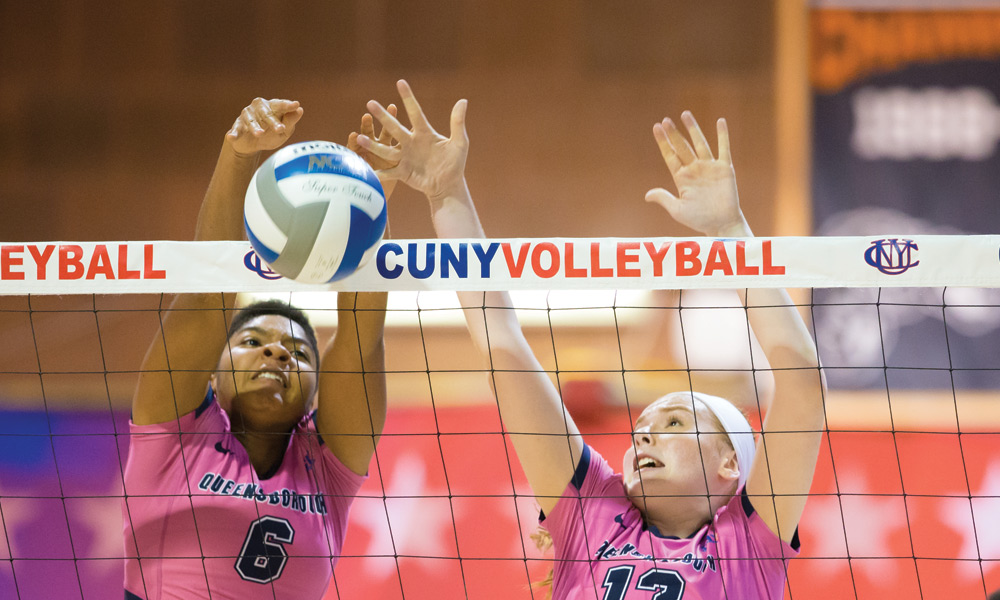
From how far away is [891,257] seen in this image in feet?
7.68

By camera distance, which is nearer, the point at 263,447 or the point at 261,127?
the point at 261,127

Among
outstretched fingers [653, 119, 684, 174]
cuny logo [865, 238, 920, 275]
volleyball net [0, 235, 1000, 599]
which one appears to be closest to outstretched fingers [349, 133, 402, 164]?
outstretched fingers [653, 119, 684, 174]

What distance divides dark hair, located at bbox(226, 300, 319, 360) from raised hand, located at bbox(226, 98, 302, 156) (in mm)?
567

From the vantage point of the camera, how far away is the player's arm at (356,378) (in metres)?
2.65

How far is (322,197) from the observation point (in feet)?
6.83

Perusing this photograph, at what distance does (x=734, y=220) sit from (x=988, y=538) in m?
3.05

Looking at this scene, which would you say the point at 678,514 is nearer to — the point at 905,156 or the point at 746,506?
the point at 746,506

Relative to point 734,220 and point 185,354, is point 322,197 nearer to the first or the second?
point 185,354

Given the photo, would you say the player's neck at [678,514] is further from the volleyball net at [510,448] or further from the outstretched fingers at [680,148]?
the volleyball net at [510,448]

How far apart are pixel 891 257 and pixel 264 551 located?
1719mm

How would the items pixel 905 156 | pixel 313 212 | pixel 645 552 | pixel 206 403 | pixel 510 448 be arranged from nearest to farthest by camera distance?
pixel 313 212
pixel 645 552
pixel 206 403
pixel 510 448
pixel 905 156

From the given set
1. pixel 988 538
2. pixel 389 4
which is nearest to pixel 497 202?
pixel 389 4

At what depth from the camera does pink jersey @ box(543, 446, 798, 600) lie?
7.39 ft

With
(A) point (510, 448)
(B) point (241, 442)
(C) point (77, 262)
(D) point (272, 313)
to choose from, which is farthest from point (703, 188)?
(A) point (510, 448)
